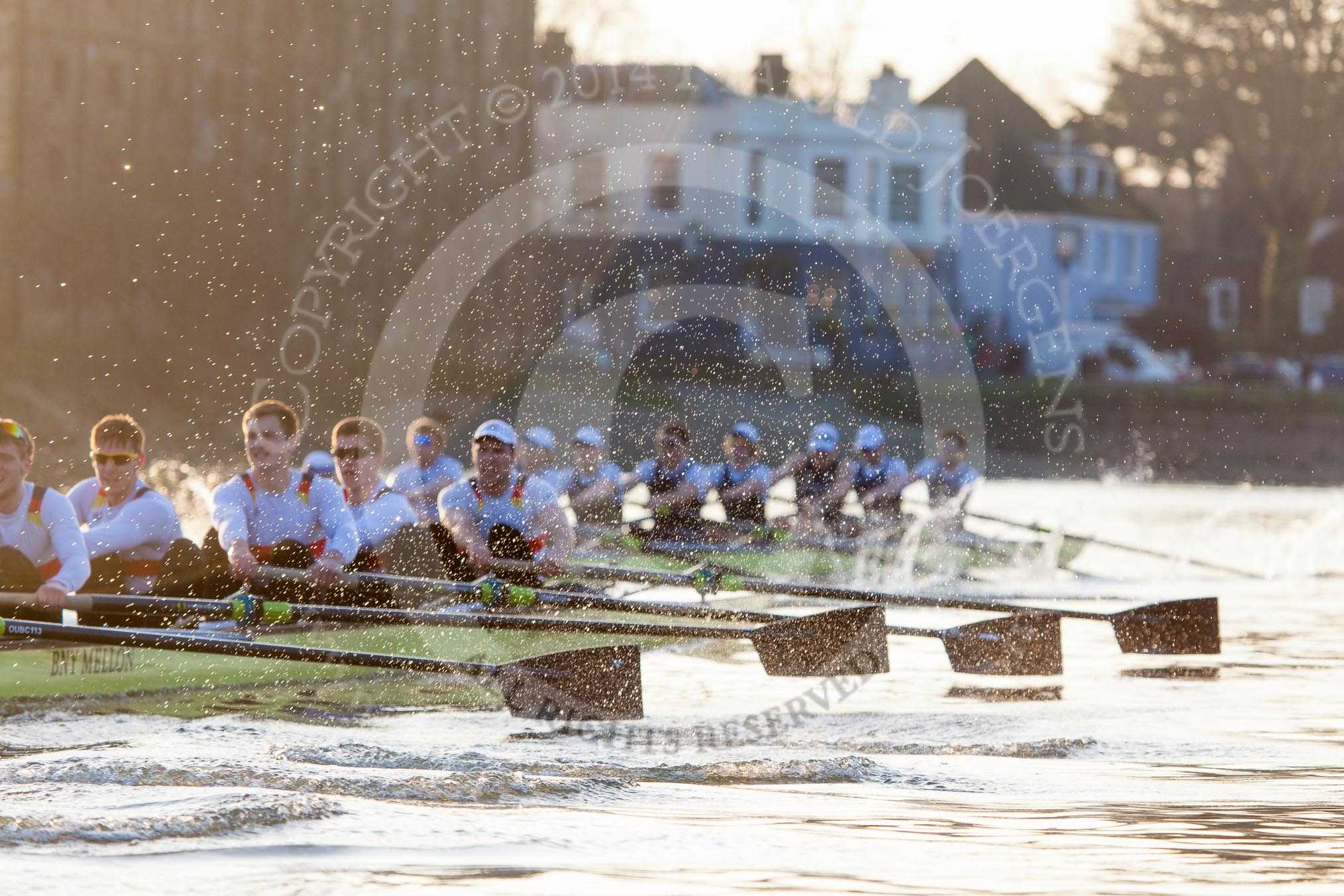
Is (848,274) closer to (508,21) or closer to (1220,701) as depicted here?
(508,21)

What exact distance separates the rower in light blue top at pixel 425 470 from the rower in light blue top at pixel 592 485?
1.90 meters

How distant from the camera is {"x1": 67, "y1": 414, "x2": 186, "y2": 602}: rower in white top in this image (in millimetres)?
9914

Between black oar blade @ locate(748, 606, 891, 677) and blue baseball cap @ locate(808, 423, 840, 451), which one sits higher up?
blue baseball cap @ locate(808, 423, 840, 451)

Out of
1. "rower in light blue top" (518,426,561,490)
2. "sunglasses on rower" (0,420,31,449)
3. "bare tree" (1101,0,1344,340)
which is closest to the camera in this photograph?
"sunglasses on rower" (0,420,31,449)

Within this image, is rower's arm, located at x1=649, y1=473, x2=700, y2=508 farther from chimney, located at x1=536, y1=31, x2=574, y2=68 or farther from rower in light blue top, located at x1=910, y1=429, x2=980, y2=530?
chimney, located at x1=536, y1=31, x2=574, y2=68

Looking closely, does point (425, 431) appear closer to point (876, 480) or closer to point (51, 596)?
point (876, 480)

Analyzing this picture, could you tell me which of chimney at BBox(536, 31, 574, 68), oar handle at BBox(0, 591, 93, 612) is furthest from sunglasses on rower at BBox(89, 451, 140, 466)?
chimney at BBox(536, 31, 574, 68)

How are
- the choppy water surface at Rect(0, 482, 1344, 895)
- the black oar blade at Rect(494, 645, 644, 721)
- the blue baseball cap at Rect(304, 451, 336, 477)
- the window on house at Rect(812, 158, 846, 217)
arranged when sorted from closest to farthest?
the choppy water surface at Rect(0, 482, 1344, 895) → the black oar blade at Rect(494, 645, 644, 721) → the blue baseball cap at Rect(304, 451, 336, 477) → the window on house at Rect(812, 158, 846, 217)

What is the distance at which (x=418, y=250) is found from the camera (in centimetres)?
3250

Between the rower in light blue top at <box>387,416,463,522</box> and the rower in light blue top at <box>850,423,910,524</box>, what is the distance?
460 centimetres

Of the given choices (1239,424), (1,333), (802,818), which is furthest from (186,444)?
(1239,424)

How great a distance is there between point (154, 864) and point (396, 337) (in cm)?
2882

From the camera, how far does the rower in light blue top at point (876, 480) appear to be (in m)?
17.2

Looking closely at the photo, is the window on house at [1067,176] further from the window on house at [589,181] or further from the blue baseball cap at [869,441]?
the blue baseball cap at [869,441]
